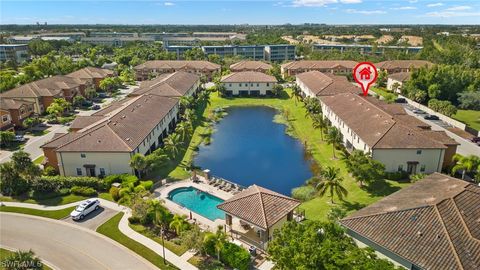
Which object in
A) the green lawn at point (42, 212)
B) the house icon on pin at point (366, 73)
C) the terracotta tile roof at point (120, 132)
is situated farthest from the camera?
the house icon on pin at point (366, 73)

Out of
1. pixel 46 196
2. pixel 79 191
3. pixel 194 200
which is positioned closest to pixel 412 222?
pixel 194 200

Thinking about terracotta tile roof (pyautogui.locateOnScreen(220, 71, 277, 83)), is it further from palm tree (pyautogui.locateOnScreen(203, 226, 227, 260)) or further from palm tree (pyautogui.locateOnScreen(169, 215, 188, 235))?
palm tree (pyautogui.locateOnScreen(203, 226, 227, 260))

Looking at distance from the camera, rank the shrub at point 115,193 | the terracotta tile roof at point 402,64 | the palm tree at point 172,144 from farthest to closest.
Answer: the terracotta tile roof at point 402,64
the palm tree at point 172,144
the shrub at point 115,193

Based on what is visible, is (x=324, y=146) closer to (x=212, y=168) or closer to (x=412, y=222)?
(x=212, y=168)

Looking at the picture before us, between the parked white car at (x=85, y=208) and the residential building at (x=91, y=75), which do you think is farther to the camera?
the residential building at (x=91, y=75)

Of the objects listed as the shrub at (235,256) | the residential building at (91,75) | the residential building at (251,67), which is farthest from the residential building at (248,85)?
the shrub at (235,256)

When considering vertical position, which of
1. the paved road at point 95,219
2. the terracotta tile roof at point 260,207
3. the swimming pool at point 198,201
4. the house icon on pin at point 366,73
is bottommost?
the swimming pool at point 198,201

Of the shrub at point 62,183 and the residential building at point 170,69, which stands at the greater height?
the residential building at point 170,69

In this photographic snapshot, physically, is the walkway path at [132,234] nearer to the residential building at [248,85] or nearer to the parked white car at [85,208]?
the parked white car at [85,208]
